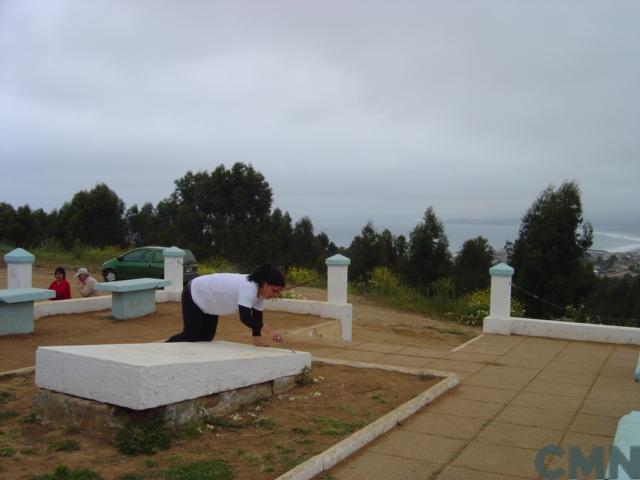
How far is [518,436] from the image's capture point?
5160 millimetres

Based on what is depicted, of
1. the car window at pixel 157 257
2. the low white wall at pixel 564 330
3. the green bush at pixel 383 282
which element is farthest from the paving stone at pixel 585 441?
the green bush at pixel 383 282

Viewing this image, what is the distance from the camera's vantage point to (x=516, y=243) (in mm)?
25078

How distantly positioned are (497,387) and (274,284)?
9.61 feet

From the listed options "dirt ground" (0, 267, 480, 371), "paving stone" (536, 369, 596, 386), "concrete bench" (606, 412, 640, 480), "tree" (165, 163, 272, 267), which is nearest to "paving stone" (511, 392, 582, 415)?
"paving stone" (536, 369, 596, 386)

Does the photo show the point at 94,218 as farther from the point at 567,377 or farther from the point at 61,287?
the point at 567,377

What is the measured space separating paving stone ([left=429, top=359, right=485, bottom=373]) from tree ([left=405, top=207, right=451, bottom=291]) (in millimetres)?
19493

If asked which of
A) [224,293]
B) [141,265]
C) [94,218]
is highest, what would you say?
[94,218]

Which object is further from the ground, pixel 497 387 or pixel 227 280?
pixel 227 280

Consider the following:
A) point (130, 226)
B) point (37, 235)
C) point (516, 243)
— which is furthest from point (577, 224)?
point (37, 235)

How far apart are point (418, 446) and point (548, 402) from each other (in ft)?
7.02

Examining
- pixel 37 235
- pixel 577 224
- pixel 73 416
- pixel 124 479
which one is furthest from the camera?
pixel 37 235

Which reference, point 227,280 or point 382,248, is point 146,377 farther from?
point 382,248

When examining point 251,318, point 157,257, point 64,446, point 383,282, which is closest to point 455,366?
point 251,318

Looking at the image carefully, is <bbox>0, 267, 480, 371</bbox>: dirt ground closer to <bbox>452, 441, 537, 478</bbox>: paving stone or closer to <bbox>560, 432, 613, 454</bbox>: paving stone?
<bbox>452, 441, 537, 478</bbox>: paving stone
